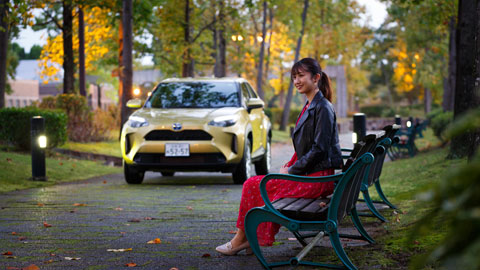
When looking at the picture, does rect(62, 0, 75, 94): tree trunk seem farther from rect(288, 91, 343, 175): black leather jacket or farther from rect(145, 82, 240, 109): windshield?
rect(288, 91, 343, 175): black leather jacket

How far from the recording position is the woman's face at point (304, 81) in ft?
18.0

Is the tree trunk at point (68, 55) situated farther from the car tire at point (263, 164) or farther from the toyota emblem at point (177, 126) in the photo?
the toyota emblem at point (177, 126)

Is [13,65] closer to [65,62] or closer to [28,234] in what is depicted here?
[65,62]

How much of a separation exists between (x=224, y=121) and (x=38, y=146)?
3619 mm

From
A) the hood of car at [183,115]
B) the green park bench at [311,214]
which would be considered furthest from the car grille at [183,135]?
the green park bench at [311,214]

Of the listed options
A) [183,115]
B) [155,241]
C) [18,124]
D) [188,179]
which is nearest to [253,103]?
[183,115]

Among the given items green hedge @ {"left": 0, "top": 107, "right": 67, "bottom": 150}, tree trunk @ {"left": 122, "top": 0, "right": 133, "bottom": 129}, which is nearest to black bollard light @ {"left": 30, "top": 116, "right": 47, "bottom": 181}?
green hedge @ {"left": 0, "top": 107, "right": 67, "bottom": 150}

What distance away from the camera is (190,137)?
472 inches

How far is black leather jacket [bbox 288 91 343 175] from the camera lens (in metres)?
5.31

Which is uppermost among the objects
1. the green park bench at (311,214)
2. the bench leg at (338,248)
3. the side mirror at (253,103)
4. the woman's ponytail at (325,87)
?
the woman's ponytail at (325,87)

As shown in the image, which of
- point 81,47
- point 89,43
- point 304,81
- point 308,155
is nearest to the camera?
point 308,155

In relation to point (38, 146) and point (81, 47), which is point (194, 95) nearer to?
point (38, 146)

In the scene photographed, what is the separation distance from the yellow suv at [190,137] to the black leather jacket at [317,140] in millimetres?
6486

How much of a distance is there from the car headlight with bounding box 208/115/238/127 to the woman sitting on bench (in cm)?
651
